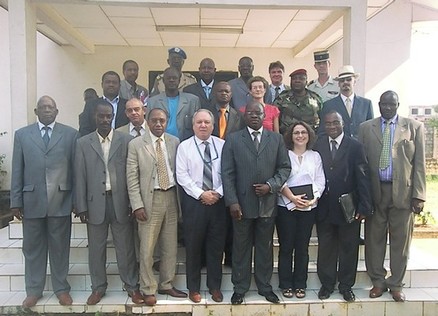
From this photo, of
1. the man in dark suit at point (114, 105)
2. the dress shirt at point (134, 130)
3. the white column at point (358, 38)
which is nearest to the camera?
the dress shirt at point (134, 130)

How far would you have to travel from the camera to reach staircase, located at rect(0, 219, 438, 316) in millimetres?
3883

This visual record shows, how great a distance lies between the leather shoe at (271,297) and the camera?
391cm

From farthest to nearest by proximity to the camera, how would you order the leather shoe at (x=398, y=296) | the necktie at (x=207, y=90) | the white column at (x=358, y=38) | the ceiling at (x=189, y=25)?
the ceiling at (x=189, y=25)
the white column at (x=358, y=38)
the necktie at (x=207, y=90)
the leather shoe at (x=398, y=296)

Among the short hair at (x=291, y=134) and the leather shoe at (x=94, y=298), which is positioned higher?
the short hair at (x=291, y=134)

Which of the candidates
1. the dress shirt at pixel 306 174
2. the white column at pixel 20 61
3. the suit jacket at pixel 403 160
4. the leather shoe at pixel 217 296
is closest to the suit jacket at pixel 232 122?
the dress shirt at pixel 306 174

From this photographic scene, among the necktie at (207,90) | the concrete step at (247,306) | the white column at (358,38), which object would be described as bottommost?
the concrete step at (247,306)

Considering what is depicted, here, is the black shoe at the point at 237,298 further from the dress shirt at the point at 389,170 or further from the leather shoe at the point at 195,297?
the dress shirt at the point at 389,170

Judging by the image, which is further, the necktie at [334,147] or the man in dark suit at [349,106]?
the man in dark suit at [349,106]

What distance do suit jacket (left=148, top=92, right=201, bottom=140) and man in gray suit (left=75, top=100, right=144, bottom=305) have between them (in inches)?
21.7

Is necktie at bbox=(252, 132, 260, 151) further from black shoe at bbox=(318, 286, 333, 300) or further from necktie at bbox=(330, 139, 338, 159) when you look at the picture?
black shoe at bbox=(318, 286, 333, 300)

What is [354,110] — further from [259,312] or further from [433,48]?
[433,48]

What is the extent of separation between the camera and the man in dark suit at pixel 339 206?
3879 mm

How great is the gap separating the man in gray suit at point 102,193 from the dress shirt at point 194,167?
1.70 ft

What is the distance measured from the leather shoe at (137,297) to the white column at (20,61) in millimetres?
2266
